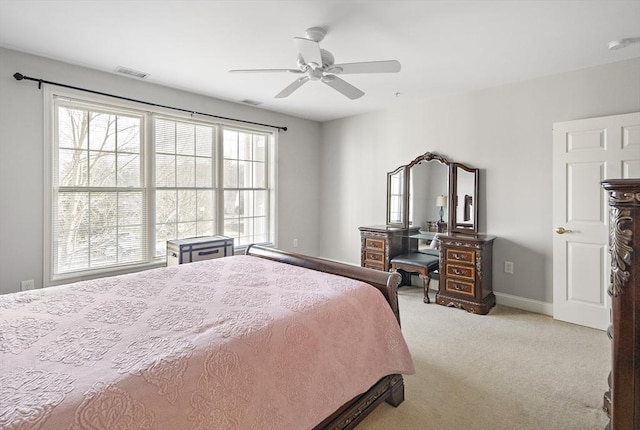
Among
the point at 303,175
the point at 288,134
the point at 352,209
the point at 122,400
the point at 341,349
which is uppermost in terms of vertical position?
the point at 288,134

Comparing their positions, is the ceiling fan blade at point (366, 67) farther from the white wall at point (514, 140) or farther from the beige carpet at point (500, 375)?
the beige carpet at point (500, 375)

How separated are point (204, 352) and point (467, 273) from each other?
3264mm

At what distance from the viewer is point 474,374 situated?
7.95ft

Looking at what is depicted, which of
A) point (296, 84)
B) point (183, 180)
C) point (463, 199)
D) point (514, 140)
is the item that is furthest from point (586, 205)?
point (183, 180)

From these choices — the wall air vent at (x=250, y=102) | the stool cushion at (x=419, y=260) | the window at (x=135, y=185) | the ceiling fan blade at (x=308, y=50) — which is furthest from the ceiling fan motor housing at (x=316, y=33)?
the stool cushion at (x=419, y=260)

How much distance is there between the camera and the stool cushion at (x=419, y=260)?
13.5 ft

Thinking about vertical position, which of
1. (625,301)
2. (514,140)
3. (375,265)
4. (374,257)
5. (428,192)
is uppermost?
(514,140)

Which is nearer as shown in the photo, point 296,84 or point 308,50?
point 308,50

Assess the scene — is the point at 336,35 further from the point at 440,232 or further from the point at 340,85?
the point at 440,232

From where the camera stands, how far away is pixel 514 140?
12.6 feet

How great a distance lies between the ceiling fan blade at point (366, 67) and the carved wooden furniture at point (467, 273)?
2172mm

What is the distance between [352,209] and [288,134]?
1621 mm

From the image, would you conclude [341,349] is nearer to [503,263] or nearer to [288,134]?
[503,263]

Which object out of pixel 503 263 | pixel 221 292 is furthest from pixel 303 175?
pixel 221 292
